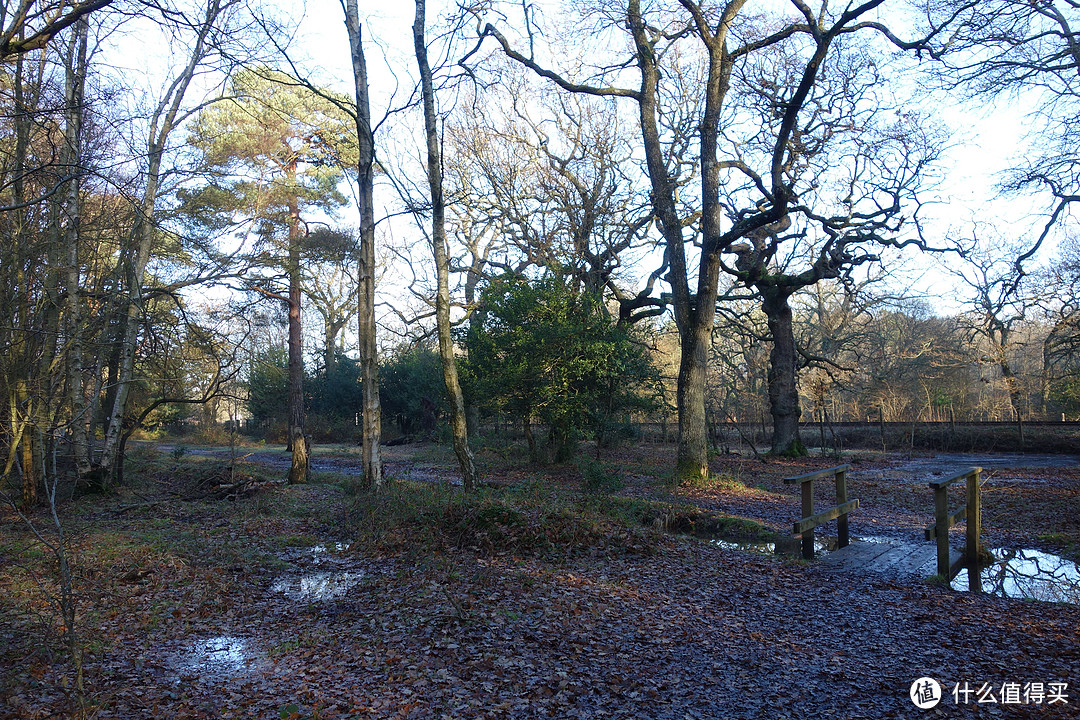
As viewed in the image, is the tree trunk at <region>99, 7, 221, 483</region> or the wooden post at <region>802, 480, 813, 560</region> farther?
the tree trunk at <region>99, 7, 221, 483</region>

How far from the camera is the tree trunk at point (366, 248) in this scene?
11.7m

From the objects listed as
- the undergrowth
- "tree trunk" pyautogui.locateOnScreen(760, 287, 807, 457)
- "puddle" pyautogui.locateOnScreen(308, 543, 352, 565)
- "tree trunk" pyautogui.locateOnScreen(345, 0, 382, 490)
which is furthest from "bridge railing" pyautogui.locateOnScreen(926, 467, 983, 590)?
"tree trunk" pyautogui.locateOnScreen(760, 287, 807, 457)

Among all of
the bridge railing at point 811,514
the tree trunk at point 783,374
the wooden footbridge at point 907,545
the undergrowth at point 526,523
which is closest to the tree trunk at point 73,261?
the undergrowth at point 526,523

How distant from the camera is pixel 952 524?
7.33 meters

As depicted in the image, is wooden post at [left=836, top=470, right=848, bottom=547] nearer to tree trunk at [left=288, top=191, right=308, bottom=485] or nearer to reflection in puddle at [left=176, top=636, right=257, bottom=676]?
reflection in puddle at [left=176, top=636, right=257, bottom=676]

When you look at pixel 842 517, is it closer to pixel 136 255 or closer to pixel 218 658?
pixel 218 658

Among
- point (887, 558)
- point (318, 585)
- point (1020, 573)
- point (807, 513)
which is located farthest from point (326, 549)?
point (1020, 573)

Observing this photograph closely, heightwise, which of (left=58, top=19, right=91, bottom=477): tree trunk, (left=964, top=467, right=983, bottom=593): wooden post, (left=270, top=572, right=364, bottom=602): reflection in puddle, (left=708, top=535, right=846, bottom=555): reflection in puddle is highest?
(left=58, top=19, right=91, bottom=477): tree trunk

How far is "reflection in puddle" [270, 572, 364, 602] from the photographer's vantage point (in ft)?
21.8

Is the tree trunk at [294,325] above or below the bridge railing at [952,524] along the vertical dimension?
above

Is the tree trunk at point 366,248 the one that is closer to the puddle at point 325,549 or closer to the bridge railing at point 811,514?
the puddle at point 325,549

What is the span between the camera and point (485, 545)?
27.0ft

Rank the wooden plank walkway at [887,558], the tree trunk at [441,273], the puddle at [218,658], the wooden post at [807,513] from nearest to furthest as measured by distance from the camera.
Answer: the puddle at [218,658], the wooden plank walkway at [887,558], the wooden post at [807,513], the tree trunk at [441,273]

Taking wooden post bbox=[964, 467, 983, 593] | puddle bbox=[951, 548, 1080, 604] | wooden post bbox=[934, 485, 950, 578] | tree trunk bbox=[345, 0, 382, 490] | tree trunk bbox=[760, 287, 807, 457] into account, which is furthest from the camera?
tree trunk bbox=[760, 287, 807, 457]
